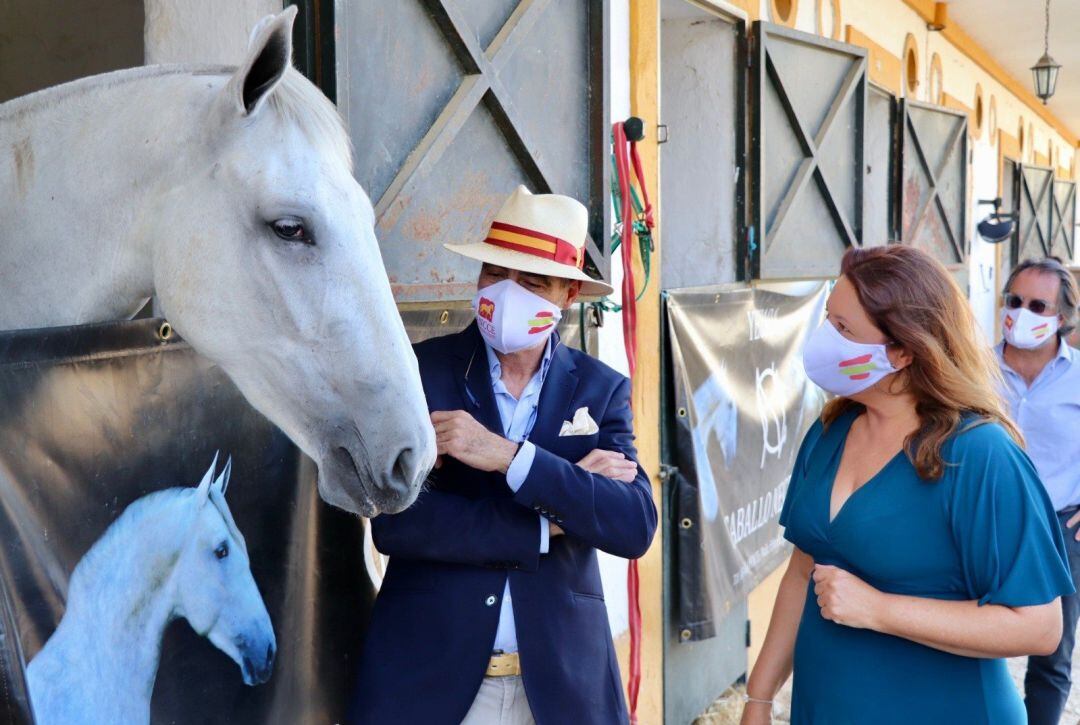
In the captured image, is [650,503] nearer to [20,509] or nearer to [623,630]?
[20,509]

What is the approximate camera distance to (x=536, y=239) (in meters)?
1.96

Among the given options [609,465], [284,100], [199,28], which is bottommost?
[609,465]

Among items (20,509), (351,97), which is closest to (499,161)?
(351,97)

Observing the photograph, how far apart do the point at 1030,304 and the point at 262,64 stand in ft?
8.99

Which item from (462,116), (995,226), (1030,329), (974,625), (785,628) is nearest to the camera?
(974,625)

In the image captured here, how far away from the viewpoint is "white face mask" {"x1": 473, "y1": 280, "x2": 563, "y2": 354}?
1896mm

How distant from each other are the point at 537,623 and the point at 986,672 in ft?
2.54

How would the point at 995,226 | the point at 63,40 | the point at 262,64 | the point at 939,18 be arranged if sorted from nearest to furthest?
the point at 262,64 → the point at 63,40 → the point at 939,18 → the point at 995,226

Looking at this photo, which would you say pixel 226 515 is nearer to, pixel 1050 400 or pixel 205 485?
pixel 205 485

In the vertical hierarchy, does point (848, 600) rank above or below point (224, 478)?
below

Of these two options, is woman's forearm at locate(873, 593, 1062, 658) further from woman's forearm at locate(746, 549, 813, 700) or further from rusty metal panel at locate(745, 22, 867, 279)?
rusty metal panel at locate(745, 22, 867, 279)

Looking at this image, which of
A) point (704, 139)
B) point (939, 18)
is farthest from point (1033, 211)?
point (704, 139)

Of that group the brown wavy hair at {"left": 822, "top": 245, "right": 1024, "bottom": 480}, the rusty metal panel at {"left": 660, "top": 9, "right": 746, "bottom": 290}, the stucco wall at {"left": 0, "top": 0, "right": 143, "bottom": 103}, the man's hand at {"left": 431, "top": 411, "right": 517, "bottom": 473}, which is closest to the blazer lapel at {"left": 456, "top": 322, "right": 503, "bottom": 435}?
the man's hand at {"left": 431, "top": 411, "right": 517, "bottom": 473}

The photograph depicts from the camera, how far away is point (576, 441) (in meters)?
1.93
